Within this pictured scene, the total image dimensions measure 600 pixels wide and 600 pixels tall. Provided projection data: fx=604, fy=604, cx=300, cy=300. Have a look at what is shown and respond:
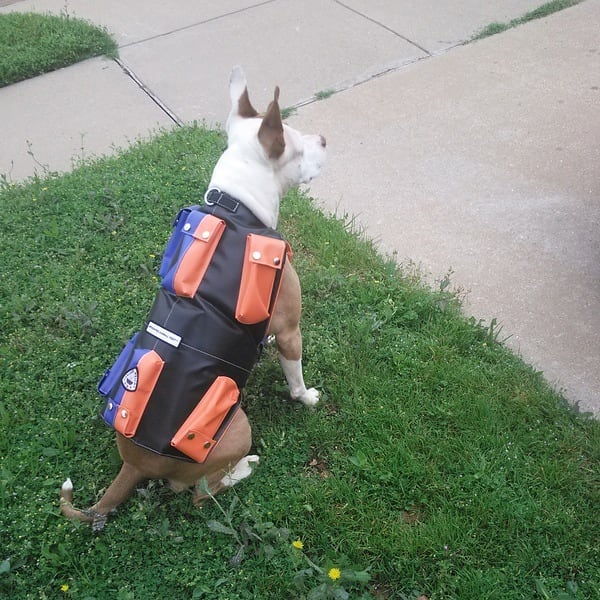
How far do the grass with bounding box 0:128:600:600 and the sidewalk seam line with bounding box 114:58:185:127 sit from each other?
160cm

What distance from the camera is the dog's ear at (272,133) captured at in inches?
97.2

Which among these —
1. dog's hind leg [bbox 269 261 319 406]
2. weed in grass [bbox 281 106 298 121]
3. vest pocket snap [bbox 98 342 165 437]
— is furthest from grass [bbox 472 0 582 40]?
vest pocket snap [bbox 98 342 165 437]

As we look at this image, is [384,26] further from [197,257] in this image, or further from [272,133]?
[197,257]

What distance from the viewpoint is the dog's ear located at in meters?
2.47

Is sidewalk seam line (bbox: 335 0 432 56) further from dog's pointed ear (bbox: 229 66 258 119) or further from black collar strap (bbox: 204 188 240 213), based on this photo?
black collar strap (bbox: 204 188 240 213)

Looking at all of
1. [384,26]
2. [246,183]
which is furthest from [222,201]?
[384,26]

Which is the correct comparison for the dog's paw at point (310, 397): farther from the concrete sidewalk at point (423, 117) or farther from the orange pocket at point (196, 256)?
the concrete sidewalk at point (423, 117)

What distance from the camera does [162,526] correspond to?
2574 mm

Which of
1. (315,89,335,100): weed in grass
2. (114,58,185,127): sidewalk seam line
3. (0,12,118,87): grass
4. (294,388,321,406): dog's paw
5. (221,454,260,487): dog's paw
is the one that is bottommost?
(0,12,118,87): grass

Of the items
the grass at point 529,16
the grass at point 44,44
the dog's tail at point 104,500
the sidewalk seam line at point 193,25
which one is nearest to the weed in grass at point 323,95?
the grass at point 529,16

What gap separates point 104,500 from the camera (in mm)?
2535

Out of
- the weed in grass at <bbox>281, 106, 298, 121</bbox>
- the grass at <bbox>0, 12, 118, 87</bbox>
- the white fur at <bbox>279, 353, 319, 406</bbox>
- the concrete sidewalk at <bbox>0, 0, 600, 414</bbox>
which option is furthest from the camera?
the grass at <bbox>0, 12, 118, 87</bbox>

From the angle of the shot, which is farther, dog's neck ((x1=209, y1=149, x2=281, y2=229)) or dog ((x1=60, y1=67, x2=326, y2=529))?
dog's neck ((x1=209, y1=149, x2=281, y2=229))

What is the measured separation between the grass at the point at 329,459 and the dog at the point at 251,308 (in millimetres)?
117
